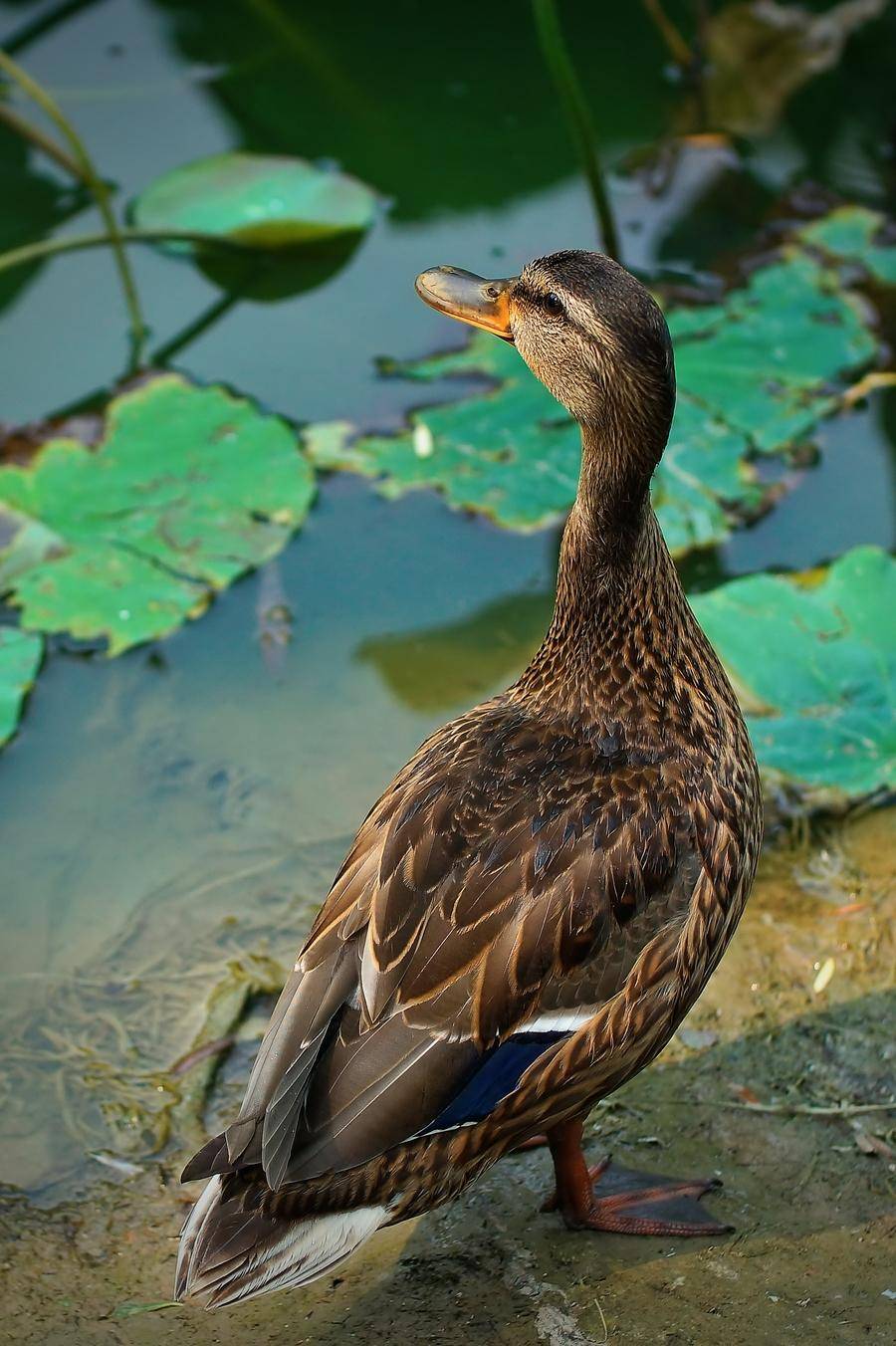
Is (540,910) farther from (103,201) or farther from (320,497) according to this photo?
(103,201)

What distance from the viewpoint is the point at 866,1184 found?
3279mm

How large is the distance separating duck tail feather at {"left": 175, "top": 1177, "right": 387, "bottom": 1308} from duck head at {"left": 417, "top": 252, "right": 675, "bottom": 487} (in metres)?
1.58

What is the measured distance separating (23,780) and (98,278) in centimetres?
266

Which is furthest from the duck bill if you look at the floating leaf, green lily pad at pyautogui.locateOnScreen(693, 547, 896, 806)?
the floating leaf

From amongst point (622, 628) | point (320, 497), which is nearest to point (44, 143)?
point (320, 497)

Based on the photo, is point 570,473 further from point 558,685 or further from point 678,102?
point 678,102

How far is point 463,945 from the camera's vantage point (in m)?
2.93

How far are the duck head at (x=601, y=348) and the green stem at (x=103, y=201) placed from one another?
9.80ft

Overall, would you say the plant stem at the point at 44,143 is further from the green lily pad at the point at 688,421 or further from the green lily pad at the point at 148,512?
the green lily pad at the point at 688,421

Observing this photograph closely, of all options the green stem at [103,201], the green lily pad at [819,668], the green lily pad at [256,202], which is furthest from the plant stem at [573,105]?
the green lily pad at [819,668]

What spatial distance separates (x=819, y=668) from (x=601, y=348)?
1.49 m

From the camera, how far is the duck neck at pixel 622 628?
3229 millimetres

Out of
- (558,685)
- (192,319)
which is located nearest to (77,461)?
(192,319)

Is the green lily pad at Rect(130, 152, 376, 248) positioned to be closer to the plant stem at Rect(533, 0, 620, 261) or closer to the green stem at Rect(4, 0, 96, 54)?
the plant stem at Rect(533, 0, 620, 261)
